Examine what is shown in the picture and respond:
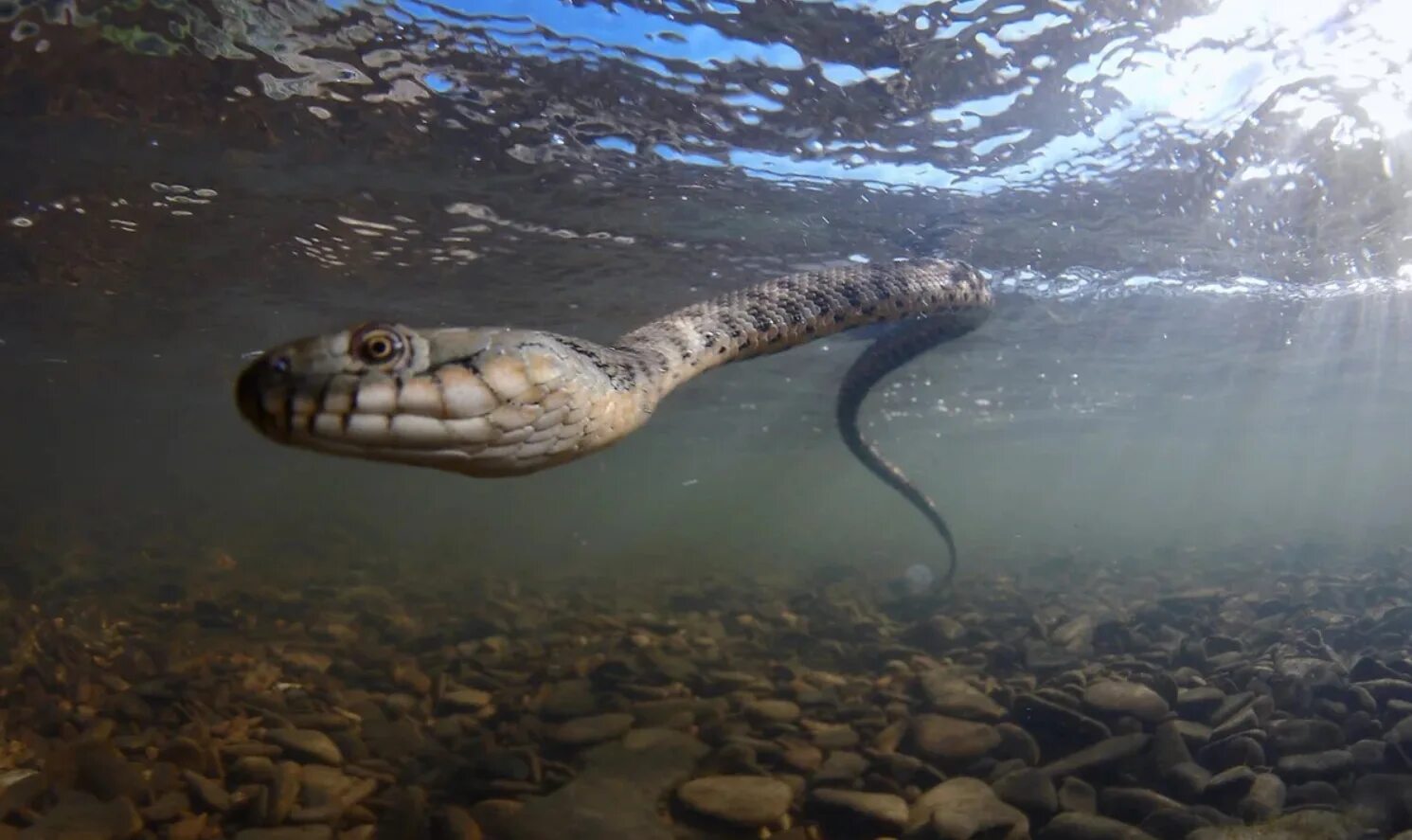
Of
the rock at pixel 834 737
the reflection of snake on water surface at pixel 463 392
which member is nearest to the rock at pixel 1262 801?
the rock at pixel 834 737

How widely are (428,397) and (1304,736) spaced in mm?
6497

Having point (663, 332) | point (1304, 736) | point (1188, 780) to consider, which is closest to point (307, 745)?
point (663, 332)

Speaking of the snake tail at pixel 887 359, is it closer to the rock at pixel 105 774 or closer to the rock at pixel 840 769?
the rock at pixel 840 769

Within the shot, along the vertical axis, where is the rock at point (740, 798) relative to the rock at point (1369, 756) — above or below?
below

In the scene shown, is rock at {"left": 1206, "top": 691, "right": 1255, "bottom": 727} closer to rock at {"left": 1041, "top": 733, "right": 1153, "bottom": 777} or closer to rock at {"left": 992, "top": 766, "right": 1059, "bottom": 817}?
rock at {"left": 1041, "top": 733, "right": 1153, "bottom": 777}

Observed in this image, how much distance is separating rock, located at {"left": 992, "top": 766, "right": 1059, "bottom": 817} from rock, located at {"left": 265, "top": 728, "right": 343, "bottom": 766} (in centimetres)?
466

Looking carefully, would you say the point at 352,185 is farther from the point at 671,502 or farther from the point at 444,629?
the point at 671,502

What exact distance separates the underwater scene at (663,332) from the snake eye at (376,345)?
1 cm

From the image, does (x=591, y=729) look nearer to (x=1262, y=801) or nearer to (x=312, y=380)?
(x=312, y=380)

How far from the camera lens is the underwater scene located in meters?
5.18

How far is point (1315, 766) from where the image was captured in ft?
18.1

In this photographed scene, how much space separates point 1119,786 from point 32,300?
22.5 m

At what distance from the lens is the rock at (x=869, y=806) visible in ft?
16.5

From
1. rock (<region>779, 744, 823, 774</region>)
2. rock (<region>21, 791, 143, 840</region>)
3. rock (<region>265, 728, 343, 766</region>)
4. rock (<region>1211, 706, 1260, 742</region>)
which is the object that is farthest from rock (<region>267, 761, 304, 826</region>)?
rock (<region>1211, 706, 1260, 742</region>)
